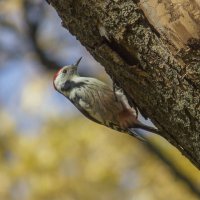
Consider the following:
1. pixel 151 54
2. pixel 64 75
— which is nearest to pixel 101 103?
pixel 64 75

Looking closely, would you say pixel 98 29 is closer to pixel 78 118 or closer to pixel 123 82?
pixel 123 82

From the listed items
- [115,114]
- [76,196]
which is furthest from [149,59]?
[76,196]

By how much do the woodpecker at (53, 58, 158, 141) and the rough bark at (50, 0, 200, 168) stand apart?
61.6 inches

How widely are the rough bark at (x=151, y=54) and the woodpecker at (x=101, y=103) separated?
156 centimetres

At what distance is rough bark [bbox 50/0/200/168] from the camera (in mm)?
1993

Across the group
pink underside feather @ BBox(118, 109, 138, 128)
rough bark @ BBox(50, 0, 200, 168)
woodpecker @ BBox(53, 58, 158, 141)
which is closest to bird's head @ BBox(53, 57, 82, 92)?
woodpecker @ BBox(53, 58, 158, 141)

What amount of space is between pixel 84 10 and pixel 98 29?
0.09 metres

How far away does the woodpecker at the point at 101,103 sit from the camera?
3896 millimetres

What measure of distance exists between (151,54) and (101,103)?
Result: 202cm

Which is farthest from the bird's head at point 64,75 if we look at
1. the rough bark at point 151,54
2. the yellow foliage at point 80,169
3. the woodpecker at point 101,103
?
the rough bark at point 151,54

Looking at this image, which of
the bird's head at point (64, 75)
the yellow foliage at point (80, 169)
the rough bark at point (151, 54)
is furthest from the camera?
the yellow foliage at point (80, 169)

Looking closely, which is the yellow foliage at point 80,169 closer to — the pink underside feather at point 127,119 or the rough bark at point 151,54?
the pink underside feather at point 127,119

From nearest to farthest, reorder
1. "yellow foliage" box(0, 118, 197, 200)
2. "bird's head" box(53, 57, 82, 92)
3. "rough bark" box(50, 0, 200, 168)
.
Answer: "rough bark" box(50, 0, 200, 168)
"bird's head" box(53, 57, 82, 92)
"yellow foliage" box(0, 118, 197, 200)

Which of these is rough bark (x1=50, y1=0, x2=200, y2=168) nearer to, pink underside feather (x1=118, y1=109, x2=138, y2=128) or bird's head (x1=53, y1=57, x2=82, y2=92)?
pink underside feather (x1=118, y1=109, x2=138, y2=128)
